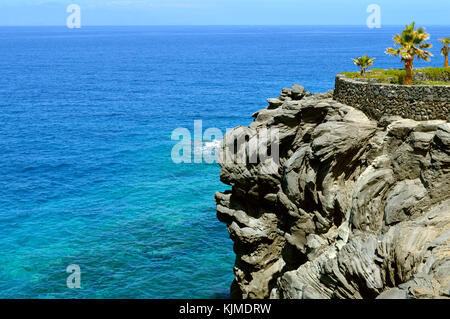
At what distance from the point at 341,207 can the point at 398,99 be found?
8.69m

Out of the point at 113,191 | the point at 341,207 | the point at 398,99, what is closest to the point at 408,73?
the point at 398,99

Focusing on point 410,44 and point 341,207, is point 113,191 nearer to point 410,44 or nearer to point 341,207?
point 341,207

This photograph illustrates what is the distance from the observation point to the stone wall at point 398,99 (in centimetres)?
3209

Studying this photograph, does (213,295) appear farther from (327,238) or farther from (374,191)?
(374,191)

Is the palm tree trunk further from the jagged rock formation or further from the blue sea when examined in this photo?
the blue sea

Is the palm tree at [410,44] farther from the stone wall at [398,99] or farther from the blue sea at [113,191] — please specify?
the blue sea at [113,191]

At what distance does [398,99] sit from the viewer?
113 feet

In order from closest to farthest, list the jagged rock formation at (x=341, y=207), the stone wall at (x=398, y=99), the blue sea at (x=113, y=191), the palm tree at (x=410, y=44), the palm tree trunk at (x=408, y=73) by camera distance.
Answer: the jagged rock formation at (x=341, y=207) < the stone wall at (x=398, y=99) < the palm tree at (x=410, y=44) < the palm tree trunk at (x=408, y=73) < the blue sea at (x=113, y=191)

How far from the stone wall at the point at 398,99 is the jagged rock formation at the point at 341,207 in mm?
880

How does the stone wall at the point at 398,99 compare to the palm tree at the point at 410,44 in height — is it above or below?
below

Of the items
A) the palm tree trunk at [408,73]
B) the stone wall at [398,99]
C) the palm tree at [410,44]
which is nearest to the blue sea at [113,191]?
the stone wall at [398,99]

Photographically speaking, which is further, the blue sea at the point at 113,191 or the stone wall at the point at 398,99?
the blue sea at the point at 113,191
